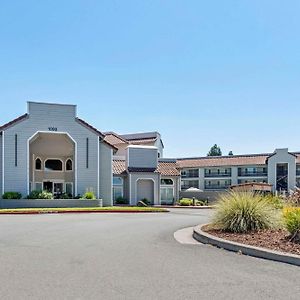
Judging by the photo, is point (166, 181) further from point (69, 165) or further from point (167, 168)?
point (69, 165)

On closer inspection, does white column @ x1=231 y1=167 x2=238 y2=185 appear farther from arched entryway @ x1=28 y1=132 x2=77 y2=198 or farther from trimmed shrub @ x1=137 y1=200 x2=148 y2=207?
arched entryway @ x1=28 y1=132 x2=77 y2=198

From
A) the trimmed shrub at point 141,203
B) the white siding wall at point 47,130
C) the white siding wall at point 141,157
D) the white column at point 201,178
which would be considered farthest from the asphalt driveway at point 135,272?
the white column at point 201,178

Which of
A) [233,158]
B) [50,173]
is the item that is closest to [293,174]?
[233,158]

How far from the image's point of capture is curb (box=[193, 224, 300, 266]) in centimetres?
912

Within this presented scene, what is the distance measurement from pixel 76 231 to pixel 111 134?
5140 centimetres

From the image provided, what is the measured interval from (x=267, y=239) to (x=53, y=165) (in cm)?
3573

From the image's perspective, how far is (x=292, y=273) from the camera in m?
8.09

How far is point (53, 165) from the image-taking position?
44.9 metres

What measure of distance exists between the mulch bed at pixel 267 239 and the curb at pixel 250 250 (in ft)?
1.40

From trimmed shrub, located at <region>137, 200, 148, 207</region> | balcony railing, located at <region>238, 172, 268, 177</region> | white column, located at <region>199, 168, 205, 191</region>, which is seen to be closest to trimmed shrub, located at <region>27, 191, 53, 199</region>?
trimmed shrub, located at <region>137, 200, 148, 207</region>

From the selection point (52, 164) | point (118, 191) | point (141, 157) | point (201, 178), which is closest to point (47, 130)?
point (52, 164)

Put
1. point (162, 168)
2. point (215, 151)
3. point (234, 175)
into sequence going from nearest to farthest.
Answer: point (162, 168)
point (234, 175)
point (215, 151)

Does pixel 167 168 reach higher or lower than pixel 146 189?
higher

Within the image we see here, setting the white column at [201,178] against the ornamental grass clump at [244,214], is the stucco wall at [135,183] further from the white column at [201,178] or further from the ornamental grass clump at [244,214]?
the ornamental grass clump at [244,214]
